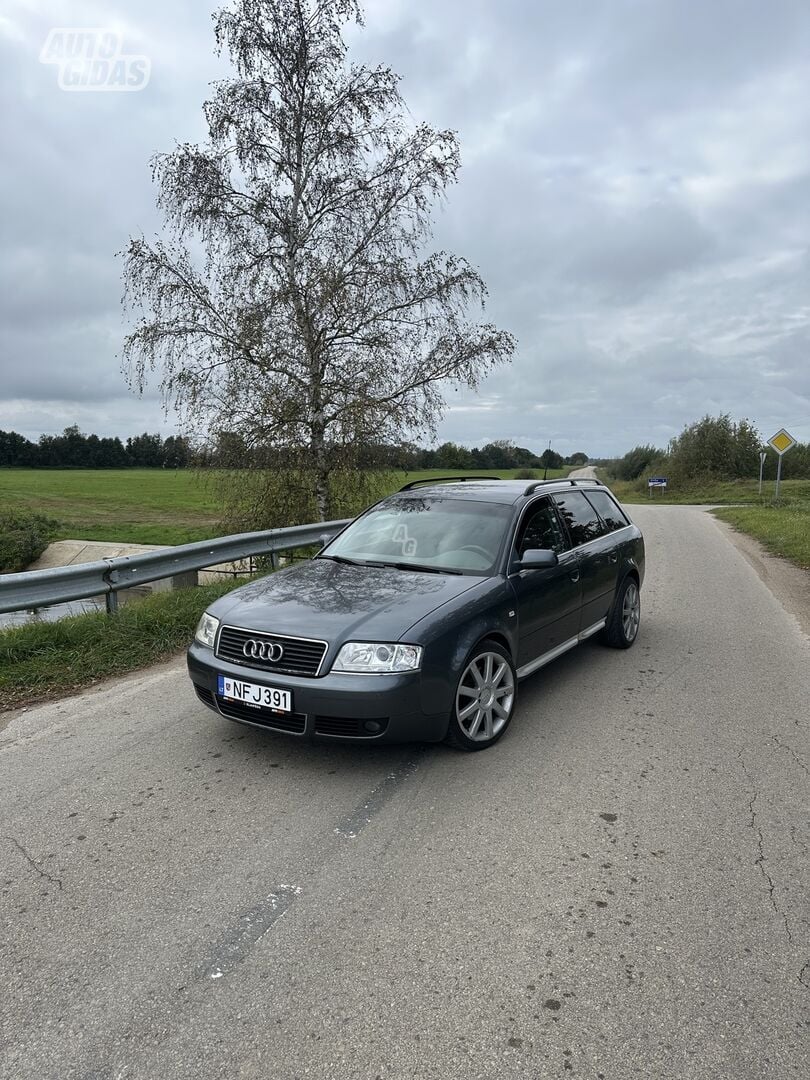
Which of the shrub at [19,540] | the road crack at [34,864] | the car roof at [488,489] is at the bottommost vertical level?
the shrub at [19,540]

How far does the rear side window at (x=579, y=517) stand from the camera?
575cm

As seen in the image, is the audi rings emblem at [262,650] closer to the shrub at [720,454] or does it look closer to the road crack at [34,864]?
the road crack at [34,864]

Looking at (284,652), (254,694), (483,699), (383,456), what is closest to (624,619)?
(483,699)

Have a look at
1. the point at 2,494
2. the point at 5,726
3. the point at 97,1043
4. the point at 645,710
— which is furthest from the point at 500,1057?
the point at 2,494

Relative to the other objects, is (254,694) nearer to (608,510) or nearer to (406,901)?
(406,901)

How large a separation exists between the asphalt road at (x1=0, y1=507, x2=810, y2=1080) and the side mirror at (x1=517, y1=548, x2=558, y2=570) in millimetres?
1018

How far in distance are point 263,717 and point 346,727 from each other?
0.50 metres

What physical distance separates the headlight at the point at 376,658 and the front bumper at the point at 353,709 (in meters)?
0.04

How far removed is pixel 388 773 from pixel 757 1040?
2.08m

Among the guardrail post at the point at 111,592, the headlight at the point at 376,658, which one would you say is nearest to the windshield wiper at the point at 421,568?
the headlight at the point at 376,658

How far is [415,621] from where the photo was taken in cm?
381

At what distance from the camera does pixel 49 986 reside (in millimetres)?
2293

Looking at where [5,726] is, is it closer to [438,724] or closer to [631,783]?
[438,724]

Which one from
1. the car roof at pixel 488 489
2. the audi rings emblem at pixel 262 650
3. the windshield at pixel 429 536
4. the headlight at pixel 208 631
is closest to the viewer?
the audi rings emblem at pixel 262 650
